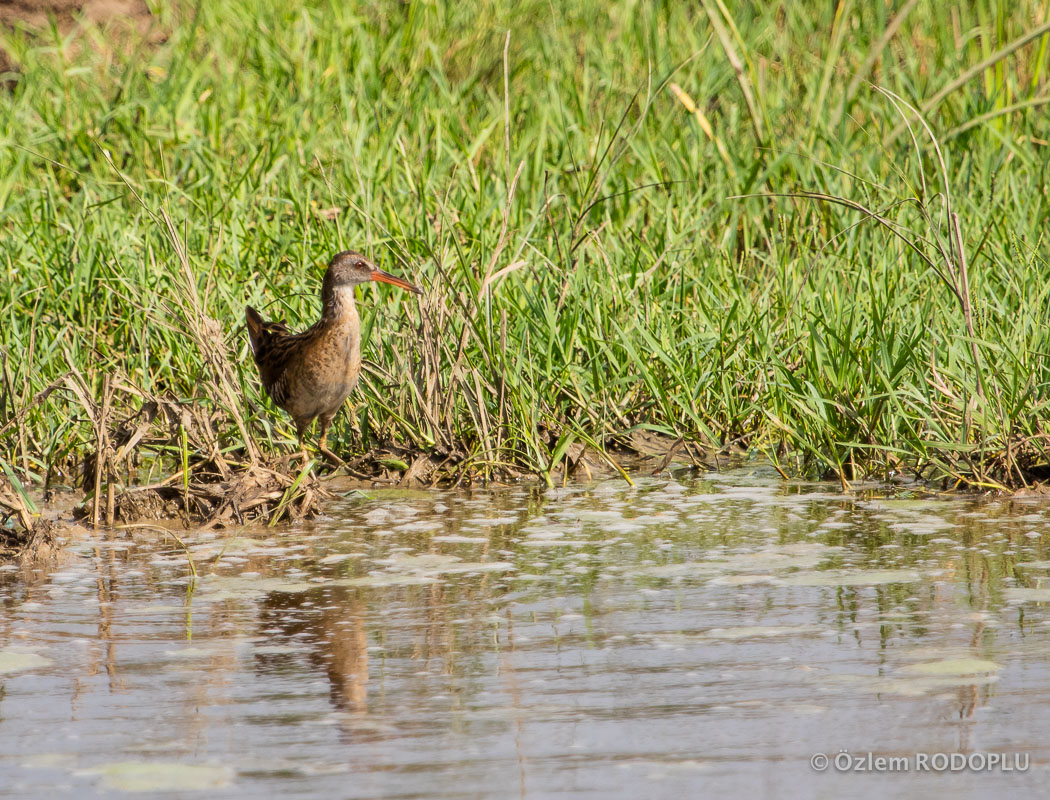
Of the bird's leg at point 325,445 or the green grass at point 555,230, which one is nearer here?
the green grass at point 555,230

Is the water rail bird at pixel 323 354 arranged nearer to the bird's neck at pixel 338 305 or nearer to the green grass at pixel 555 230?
the bird's neck at pixel 338 305

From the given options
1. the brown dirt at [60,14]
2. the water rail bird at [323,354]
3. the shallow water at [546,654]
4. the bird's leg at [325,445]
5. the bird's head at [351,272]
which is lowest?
the shallow water at [546,654]

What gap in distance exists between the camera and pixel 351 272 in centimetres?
524

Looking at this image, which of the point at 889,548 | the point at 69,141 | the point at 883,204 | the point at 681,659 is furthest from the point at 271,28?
the point at 681,659

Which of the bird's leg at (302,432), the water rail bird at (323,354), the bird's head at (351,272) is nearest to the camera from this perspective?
the water rail bird at (323,354)

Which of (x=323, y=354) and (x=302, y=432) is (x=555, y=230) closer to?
(x=323, y=354)

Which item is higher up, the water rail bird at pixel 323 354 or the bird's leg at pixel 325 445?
the water rail bird at pixel 323 354

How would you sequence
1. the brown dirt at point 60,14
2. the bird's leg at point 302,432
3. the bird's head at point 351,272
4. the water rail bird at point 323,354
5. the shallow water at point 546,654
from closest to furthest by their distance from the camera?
the shallow water at point 546,654 → the water rail bird at point 323,354 → the bird's leg at point 302,432 → the bird's head at point 351,272 → the brown dirt at point 60,14

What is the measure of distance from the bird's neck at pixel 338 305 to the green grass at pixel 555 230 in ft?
0.84

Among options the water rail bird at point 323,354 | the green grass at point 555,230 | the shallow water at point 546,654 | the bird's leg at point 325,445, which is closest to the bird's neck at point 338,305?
the water rail bird at point 323,354

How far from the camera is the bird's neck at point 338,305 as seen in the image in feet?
16.8

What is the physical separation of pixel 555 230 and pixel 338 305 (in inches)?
35.3

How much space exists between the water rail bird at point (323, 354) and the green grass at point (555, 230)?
142mm

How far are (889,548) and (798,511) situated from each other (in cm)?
53
